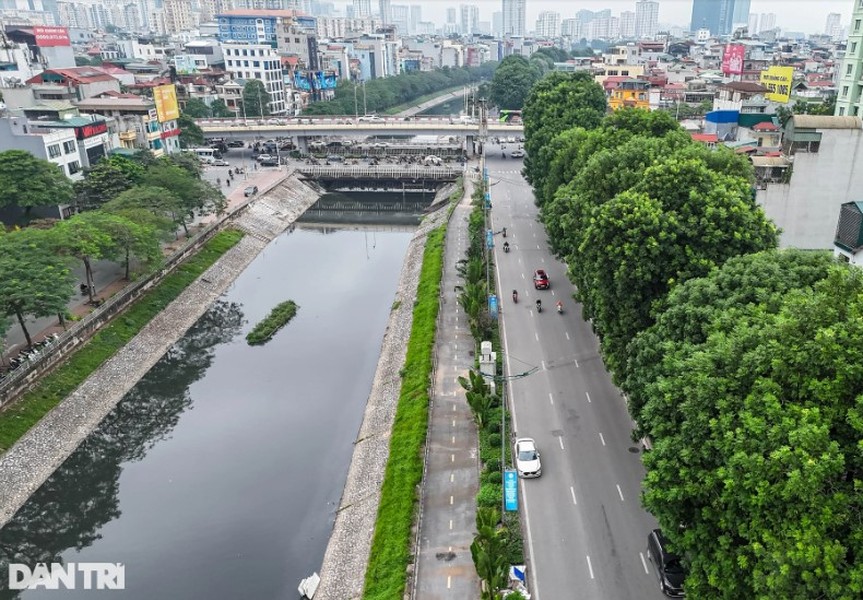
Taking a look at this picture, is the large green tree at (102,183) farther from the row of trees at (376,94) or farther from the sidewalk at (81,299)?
the row of trees at (376,94)

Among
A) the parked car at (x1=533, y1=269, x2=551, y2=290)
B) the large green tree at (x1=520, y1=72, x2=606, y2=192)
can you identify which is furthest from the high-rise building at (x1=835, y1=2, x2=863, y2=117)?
the parked car at (x1=533, y1=269, x2=551, y2=290)

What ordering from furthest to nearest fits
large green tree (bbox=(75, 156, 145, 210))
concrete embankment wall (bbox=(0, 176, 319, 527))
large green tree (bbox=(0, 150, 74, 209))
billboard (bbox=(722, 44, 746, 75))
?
billboard (bbox=(722, 44, 746, 75)), large green tree (bbox=(75, 156, 145, 210)), large green tree (bbox=(0, 150, 74, 209)), concrete embankment wall (bbox=(0, 176, 319, 527))

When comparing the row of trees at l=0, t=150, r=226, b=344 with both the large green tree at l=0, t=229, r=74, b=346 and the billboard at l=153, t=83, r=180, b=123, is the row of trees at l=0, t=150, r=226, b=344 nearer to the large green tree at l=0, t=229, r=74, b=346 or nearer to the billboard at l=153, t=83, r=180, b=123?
the large green tree at l=0, t=229, r=74, b=346

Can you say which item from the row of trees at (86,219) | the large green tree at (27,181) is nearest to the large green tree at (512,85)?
the row of trees at (86,219)

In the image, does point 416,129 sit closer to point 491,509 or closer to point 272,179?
point 272,179

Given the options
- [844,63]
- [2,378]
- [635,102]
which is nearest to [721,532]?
[2,378]

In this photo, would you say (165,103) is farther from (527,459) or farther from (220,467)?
(527,459)
